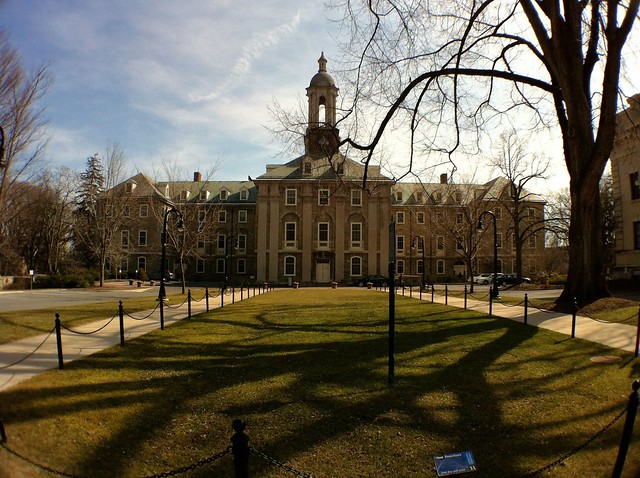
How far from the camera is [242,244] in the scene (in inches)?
2448

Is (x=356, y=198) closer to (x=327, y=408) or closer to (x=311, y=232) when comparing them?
(x=311, y=232)

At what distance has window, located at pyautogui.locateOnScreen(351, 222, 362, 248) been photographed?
2137 inches

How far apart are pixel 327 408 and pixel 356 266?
4800cm

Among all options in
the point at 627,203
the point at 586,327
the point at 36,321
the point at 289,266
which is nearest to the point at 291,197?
the point at 289,266

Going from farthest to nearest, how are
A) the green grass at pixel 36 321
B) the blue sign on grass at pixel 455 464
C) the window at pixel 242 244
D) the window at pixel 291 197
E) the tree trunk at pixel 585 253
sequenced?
the window at pixel 242 244
the window at pixel 291 197
the tree trunk at pixel 585 253
the green grass at pixel 36 321
the blue sign on grass at pixel 455 464

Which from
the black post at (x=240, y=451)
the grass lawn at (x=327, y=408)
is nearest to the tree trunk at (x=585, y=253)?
the grass lawn at (x=327, y=408)

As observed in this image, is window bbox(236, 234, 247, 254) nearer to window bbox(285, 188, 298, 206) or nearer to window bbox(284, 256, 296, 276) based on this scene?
window bbox(284, 256, 296, 276)

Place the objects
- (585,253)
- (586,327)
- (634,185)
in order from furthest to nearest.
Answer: (634,185) → (585,253) → (586,327)

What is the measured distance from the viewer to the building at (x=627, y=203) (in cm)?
3006

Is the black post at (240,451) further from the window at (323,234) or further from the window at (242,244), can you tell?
the window at (242,244)

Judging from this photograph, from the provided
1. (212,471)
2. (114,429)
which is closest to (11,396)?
(114,429)

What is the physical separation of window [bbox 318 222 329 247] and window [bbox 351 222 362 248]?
2.93m

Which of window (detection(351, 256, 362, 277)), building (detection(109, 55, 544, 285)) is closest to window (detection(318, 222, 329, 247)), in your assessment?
building (detection(109, 55, 544, 285))

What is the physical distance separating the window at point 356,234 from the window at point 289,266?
721 centimetres
